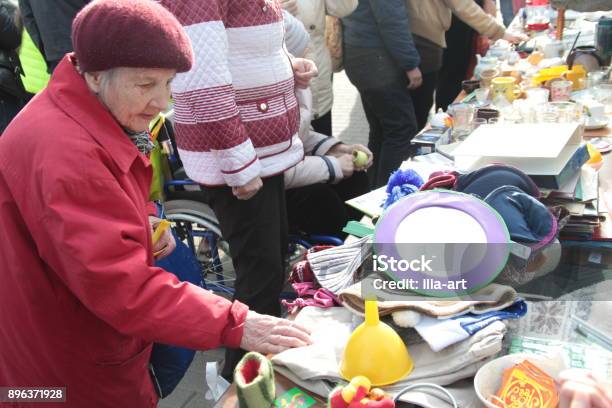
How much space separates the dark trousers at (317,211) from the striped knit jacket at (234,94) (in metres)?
0.65

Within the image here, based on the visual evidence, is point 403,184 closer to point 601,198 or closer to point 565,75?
point 601,198

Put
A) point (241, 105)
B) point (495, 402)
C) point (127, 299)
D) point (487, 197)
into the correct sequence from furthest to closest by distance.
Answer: point (241, 105)
point (487, 197)
point (127, 299)
point (495, 402)

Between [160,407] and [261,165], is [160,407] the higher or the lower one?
the lower one

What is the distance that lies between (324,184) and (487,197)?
1268 mm

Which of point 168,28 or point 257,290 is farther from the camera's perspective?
point 257,290

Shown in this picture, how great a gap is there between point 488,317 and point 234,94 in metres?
1.03

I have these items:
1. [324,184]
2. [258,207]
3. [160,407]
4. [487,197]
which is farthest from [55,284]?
[324,184]

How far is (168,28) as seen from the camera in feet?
3.92

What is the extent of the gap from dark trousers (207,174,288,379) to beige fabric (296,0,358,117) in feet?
4.17

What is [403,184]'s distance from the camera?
1.83 meters

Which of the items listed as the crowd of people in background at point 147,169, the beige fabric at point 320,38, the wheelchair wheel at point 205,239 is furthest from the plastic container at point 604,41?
the wheelchair wheel at point 205,239

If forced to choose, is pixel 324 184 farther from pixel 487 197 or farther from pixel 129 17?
pixel 129 17

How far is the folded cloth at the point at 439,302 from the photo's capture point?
1.24m

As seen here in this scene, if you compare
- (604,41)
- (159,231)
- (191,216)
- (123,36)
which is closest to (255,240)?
(159,231)
